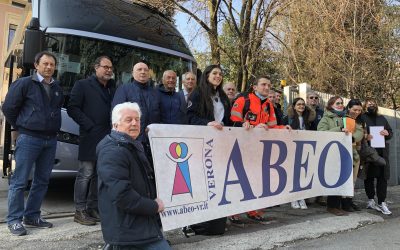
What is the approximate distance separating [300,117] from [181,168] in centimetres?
356

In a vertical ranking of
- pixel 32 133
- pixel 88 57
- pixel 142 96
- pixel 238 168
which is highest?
pixel 88 57

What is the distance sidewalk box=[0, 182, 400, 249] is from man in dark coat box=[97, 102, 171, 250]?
6.48ft

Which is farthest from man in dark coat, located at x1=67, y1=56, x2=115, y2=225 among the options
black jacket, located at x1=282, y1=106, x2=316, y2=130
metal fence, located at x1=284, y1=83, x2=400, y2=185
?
metal fence, located at x1=284, y1=83, x2=400, y2=185

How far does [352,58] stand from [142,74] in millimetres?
8838

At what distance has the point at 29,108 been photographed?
5.01 meters

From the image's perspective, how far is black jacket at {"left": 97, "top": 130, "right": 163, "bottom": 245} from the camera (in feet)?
9.23

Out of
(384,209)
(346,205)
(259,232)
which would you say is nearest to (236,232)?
(259,232)

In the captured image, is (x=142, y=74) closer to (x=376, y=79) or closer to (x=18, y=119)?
(x=18, y=119)

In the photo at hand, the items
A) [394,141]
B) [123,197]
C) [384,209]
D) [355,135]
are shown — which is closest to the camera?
[123,197]

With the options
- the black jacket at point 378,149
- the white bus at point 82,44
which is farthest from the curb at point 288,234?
the white bus at point 82,44

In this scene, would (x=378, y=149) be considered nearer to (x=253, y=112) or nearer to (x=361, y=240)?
(x=361, y=240)

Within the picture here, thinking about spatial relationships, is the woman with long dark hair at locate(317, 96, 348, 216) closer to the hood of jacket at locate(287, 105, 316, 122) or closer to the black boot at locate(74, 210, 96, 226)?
the hood of jacket at locate(287, 105, 316, 122)

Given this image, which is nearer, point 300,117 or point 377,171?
point 377,171

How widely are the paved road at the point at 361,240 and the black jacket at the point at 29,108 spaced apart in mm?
3158
